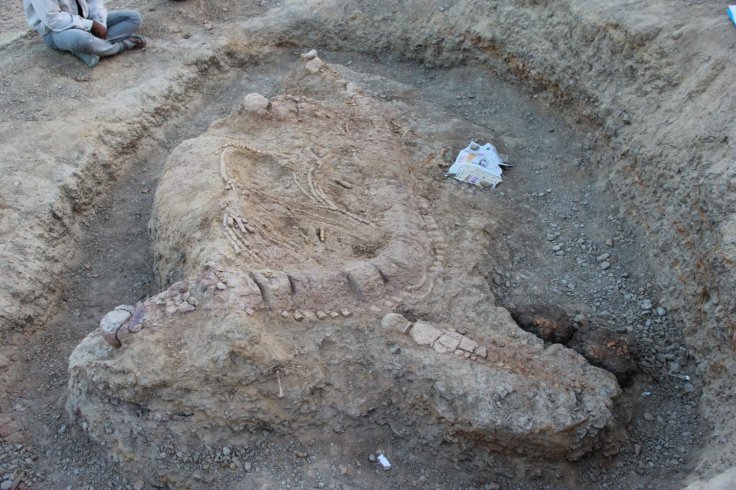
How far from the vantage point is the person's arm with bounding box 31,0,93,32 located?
6328 mm

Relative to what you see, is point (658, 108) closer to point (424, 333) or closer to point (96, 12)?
point (424, 333)

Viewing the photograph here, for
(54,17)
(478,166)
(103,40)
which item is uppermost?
(54,17)

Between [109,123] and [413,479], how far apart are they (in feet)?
13.7

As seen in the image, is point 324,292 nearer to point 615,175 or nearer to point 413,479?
point 413,479

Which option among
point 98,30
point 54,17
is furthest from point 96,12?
point 54,17

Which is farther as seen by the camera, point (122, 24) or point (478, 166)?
point (122, 24)

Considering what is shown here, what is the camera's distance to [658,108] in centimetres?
459

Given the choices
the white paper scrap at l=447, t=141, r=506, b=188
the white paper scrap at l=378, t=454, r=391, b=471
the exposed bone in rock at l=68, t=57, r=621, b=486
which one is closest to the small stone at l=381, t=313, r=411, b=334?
the exposed bone in rock at l=68, t=57, r=621, b=486

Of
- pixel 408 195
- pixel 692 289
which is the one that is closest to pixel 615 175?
pixel 692 289

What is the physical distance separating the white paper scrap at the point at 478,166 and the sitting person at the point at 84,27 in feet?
12.4

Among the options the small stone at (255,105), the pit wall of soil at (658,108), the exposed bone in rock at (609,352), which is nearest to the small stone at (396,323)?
the exposed bone in rock at (609,352)

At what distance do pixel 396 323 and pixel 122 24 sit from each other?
496cm

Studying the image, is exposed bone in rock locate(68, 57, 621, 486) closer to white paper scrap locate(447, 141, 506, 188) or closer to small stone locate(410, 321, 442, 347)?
small stone locate(410, 321, 442, 347)

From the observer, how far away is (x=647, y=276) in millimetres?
4395
